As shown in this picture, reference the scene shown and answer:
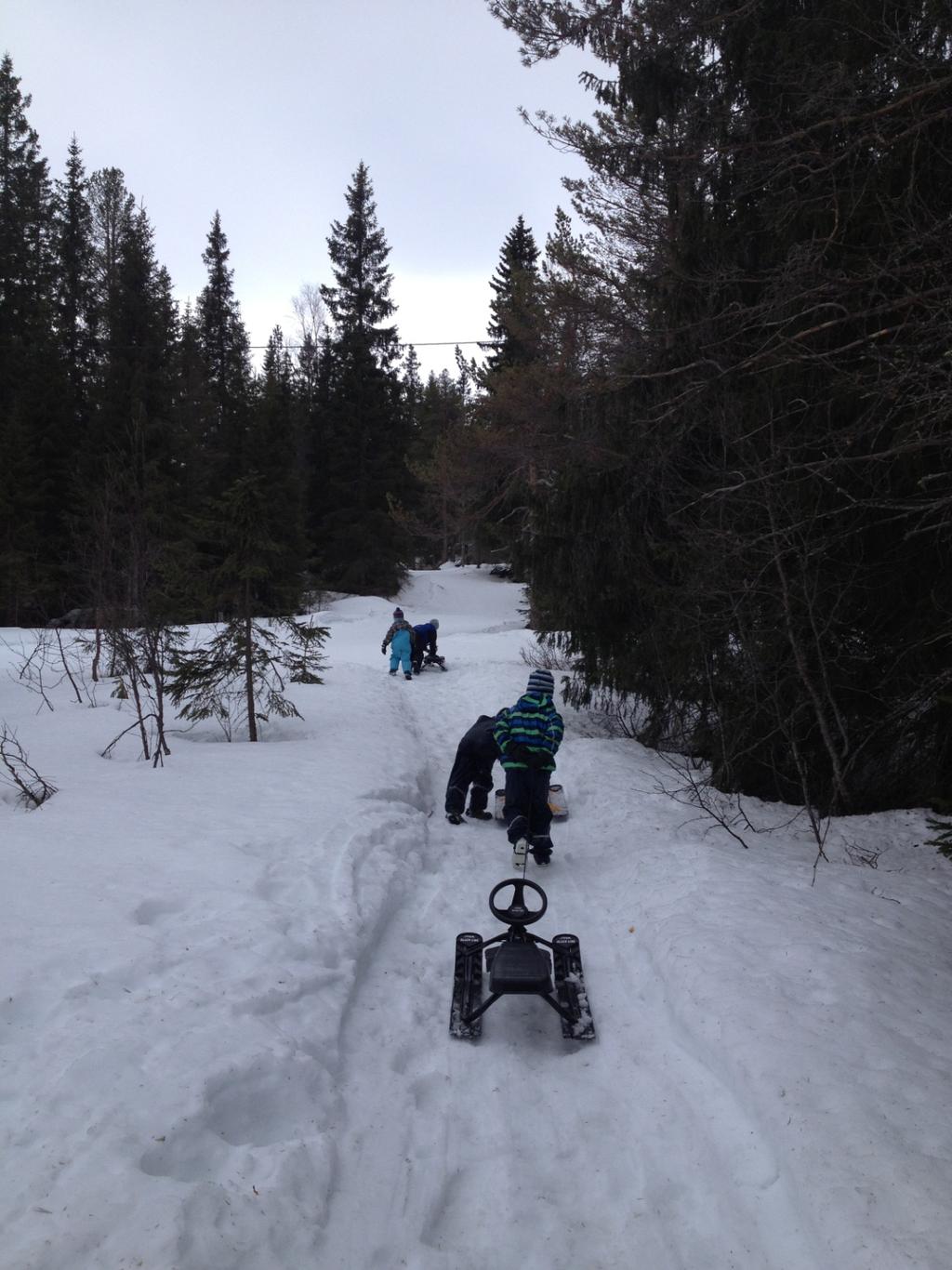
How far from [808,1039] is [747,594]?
430 cm

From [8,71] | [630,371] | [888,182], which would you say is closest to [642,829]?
[630,371]

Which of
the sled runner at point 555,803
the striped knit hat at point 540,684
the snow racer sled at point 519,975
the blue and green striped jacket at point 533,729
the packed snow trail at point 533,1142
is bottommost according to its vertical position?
the sled runner at point 555,803

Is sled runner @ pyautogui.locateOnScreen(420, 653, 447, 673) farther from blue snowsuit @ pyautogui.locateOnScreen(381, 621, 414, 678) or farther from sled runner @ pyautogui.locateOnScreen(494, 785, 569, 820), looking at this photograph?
sled runner @ pyautogui.locateOnScreen(494, 785, 569, 820)

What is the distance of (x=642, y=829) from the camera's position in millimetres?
7246

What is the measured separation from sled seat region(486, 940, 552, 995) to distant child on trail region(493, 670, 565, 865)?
7.67 feet

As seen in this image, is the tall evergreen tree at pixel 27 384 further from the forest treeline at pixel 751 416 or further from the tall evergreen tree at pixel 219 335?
the forest treeline at pixel 751 416

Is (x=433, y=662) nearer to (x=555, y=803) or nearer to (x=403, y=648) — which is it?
(x=403, y=648)

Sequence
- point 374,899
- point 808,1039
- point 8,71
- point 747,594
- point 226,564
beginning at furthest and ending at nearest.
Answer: point 8,71 → point 226,564 → point 747,594 → point 374,899 → point 808,1039

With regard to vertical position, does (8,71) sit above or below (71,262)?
above

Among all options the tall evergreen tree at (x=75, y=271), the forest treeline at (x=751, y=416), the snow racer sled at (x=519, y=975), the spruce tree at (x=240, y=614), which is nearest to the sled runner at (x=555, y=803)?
the forest treeline at (x=751, y=416)

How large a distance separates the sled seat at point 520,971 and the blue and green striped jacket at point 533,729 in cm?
251

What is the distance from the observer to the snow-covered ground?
2.68 metres

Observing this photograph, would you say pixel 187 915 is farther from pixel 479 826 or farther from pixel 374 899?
pixel 479 826

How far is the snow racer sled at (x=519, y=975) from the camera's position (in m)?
4.05
